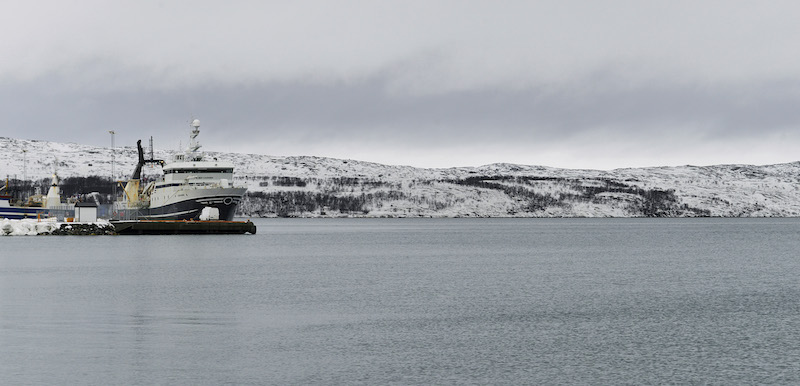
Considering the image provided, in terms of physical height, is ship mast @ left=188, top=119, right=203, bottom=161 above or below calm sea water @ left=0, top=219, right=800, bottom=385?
above

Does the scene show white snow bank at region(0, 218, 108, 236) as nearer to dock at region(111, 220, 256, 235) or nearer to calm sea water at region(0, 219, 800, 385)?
dock at region(111, 220, 256, 235)

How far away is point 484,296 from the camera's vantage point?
130ft

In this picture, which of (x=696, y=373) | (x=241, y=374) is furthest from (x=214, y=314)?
(x=696, y=373)

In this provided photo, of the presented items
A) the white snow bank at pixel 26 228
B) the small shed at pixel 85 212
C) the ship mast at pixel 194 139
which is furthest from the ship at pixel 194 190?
the white snow bank at pixel 26 228

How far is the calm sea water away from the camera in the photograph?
21547 mm

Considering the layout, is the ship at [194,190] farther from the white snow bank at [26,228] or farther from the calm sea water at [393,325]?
the calm sea water at [393,325]

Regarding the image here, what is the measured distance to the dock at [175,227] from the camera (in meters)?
104

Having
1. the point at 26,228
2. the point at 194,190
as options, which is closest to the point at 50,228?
the point at 26,228

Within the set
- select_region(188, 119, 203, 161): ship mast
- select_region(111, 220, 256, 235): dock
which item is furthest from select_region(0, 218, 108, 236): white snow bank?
select_region(188, 119, 203, 161): ship mast

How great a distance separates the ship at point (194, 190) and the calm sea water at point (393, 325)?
1968 inches

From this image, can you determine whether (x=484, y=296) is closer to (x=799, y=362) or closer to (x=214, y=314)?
(x=214, y=314)

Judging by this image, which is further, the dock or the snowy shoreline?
the snowy shoreline

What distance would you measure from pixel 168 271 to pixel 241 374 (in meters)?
34.0

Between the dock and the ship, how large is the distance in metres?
2.19
